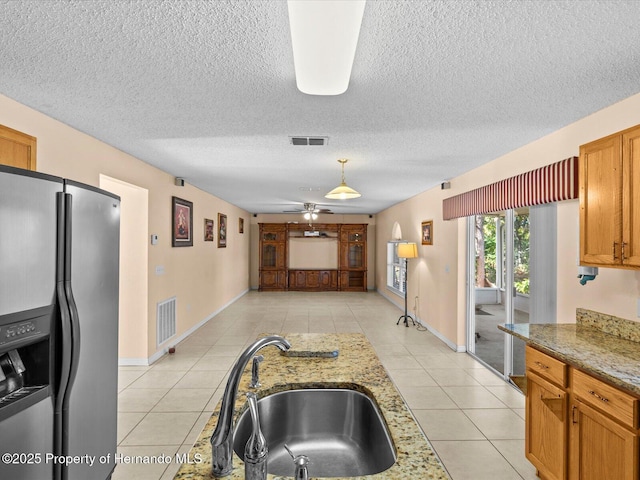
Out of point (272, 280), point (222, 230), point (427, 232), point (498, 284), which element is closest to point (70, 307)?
point (427, 232)

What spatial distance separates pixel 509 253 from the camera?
398cm

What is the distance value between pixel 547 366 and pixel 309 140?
2.47 meters

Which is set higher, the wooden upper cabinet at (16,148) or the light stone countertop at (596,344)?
the wooden upper cabinet at (16,148)

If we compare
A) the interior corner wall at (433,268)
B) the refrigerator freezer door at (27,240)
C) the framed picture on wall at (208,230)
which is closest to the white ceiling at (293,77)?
the refrigerator freezer door at (27,240)

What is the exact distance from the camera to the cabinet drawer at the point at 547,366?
2.07 meters

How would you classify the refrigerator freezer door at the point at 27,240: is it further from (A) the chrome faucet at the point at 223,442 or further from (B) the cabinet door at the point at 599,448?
(B) the cabinet door at the point at 599,448

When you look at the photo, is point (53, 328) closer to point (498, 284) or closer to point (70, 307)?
point (70, 307)

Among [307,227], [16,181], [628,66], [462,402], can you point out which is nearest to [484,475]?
[462,402]

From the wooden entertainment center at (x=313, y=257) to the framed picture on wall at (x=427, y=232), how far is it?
4775 mm

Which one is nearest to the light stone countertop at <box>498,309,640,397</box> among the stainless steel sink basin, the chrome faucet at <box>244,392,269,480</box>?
the stainless steel sink basin

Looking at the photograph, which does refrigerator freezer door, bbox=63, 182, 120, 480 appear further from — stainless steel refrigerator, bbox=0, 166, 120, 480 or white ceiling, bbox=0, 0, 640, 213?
white ceiling, bbox=0, 0, 640, 213

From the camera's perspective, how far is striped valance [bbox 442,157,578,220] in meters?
2.82

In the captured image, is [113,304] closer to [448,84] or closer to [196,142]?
[196,142]

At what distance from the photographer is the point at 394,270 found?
9305 millimetres
